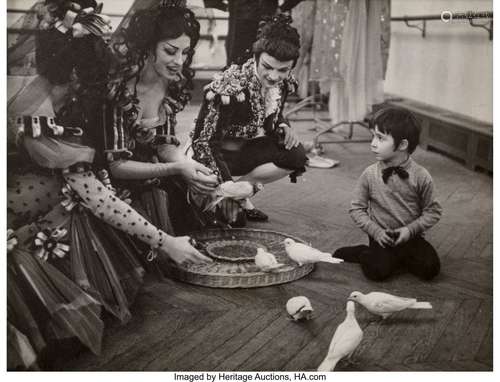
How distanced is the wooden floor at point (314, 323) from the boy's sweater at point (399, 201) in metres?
0.18

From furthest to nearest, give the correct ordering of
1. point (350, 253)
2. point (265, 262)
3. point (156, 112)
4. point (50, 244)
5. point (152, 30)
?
1. point (350, 253)
2. point (265, 262)
3. point (156, 112)
4. point (152, 30)
5. point (50, 244)

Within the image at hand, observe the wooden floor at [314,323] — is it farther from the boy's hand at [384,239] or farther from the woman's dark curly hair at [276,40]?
the woman's dark curly hair at [276,40]

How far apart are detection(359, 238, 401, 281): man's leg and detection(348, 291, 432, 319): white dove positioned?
0.83 ft

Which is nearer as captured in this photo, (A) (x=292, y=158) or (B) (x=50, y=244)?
(B) (x=50, y=244)

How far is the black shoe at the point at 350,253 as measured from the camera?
91.7 inches

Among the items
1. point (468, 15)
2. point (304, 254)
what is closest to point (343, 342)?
point (304, 254)

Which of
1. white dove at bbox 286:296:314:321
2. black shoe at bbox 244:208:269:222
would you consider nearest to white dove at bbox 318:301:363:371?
white dove at bbox 286:296:314:321

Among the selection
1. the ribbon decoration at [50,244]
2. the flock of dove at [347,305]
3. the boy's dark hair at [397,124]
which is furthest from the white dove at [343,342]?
the ribbon decoration at [50,244]

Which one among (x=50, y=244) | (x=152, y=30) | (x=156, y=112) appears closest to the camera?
(x=50, y=244)

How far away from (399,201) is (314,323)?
1.93 feet

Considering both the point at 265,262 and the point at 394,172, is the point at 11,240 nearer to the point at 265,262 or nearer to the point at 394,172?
the point at 265,262

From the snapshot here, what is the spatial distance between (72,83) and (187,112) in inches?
19.1

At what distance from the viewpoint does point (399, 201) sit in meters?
2.21
